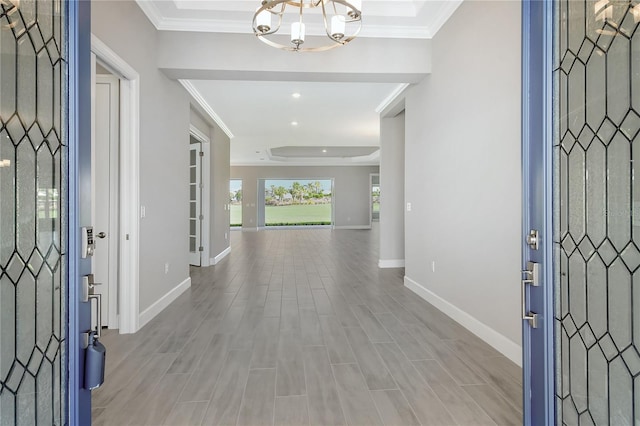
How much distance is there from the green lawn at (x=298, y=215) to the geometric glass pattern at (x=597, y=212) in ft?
47.8

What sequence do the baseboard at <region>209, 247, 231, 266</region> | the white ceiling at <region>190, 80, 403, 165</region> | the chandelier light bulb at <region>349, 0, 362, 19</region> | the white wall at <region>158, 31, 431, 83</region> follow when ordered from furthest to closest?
the baseboard at <region>209, 247, 231, 266</region> < the white ceiling at <region>190, 80, 403, 165</region> < the white wall at <region>158, 31, 431, 83</region> < the chandelier light bulb at <region>349, 0, 362, 19</region>

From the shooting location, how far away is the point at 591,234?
120 centimetres

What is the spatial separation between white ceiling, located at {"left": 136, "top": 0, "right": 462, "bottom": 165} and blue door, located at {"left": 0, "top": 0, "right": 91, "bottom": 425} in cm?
248

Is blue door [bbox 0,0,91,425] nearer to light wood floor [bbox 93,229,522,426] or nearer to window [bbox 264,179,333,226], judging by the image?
light wood floor [bbox 93,229,522,426]

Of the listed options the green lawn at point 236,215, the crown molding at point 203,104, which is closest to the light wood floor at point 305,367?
the crown molding at point 203,104

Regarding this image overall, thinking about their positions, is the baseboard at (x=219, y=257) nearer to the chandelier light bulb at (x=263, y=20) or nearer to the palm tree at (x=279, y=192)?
the chandelier light bulb at (x=263, y=20)

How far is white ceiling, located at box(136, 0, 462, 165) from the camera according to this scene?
335cm

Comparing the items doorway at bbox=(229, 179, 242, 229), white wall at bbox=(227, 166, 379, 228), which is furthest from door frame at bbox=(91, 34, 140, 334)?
doorway at bbox=(229, 179, 242, 229)

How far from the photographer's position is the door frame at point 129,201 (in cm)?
302

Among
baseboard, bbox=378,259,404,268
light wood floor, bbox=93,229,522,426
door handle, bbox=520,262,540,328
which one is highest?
door handle, bbox=520,262,540,328

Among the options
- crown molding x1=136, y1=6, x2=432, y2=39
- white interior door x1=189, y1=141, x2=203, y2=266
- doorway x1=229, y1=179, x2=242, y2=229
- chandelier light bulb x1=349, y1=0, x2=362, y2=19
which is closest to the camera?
chandelier light bulb x1=349, y1=0, x2=362, y2=19

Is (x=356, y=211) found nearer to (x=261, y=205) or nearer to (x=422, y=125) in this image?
(x=261, y=205)

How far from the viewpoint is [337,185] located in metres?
14.7

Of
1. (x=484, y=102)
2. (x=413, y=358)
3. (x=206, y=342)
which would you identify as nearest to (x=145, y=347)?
(x=206, y=342)
